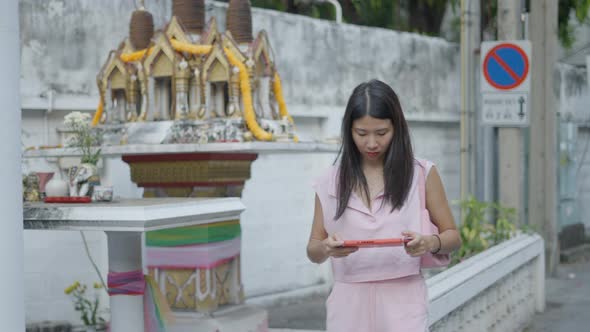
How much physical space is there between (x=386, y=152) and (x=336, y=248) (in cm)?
45

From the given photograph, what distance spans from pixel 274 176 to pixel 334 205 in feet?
22.6

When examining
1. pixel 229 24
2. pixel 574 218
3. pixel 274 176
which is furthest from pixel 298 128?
pixel 574 218

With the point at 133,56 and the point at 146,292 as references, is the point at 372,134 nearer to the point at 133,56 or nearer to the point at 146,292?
the point at 146,292

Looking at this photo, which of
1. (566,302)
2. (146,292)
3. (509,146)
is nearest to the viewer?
(146,292)

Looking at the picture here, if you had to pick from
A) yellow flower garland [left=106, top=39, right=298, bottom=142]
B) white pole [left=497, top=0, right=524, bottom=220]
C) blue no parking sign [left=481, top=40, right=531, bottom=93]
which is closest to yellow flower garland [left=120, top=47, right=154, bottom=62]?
yellow flower garland [left=106, top=39, right=298, bottom=142]

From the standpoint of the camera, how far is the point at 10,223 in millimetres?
3664

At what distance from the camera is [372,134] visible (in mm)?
3352

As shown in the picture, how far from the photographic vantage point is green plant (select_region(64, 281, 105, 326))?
7879 mm

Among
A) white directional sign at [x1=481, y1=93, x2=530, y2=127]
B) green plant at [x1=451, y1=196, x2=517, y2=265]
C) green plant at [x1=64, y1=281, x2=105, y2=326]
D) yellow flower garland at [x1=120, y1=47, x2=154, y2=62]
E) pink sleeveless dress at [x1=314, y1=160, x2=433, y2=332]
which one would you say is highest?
yellow flower garland at [x1=120, y1=47, x2=154, y2=62]

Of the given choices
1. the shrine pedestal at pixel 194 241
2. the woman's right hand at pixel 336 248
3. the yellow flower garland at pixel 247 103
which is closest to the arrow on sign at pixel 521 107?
the shrine pedestal at pixel 194 241

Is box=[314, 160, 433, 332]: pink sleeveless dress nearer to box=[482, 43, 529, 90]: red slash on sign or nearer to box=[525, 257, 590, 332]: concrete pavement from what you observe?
box=[525, 257, 590, 332]: concrete pavement

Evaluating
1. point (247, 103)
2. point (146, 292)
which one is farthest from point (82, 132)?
point (247, 103)

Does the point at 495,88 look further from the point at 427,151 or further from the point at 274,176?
the point at 427,151

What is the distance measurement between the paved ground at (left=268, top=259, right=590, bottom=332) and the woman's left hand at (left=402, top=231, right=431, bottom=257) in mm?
4673
